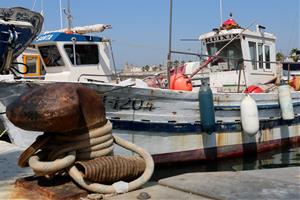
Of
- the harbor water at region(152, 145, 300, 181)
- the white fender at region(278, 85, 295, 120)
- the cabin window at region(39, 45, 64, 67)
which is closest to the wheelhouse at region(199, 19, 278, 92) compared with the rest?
the white fender at region(278, 85, 295, 120)

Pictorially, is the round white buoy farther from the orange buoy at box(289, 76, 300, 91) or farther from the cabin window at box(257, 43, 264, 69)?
the orange buoy at box(289, 76, 300, 91)

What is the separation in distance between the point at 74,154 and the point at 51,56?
7027 mm

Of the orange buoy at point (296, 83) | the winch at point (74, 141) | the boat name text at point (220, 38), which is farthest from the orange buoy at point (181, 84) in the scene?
the winch at point (74, 141)

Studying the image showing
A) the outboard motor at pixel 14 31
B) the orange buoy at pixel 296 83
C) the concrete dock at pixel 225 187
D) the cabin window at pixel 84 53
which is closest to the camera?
the concrete dock at pixel 225 187

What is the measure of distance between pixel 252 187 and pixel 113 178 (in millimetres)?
1145

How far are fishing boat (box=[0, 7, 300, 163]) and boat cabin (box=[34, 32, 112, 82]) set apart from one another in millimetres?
27

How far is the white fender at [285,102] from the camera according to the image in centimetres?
1033

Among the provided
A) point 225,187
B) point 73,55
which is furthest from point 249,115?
point 225,187

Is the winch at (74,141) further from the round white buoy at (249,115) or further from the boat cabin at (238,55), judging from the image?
the boat cabin at (238,55)

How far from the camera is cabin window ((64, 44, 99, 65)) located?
960 centimetres

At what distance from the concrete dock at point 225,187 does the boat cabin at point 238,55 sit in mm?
7596

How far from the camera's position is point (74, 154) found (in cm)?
328

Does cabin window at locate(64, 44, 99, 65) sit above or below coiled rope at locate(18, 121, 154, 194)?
above

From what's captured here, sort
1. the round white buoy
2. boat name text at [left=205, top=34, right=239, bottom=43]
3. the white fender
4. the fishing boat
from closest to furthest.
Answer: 1. the fishing boat
2. the round white buoy
3. the white fender
4. boat name text at [left=205, top=34, right=239, bottom=43]
